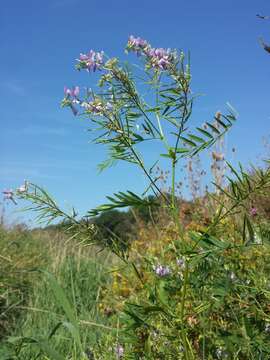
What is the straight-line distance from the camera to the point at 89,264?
8.27m


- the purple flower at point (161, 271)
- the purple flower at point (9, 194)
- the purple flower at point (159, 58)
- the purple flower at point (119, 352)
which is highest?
the purple flower at point (159, 58)

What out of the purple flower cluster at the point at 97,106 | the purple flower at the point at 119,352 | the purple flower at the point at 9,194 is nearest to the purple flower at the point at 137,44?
the purple flower cluster at the point at 97,106

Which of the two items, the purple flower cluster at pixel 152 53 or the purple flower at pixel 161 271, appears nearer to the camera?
the purple flower cluster at pixel 152 53

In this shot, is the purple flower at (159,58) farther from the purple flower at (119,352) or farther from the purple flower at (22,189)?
the purple flower at (119,352)

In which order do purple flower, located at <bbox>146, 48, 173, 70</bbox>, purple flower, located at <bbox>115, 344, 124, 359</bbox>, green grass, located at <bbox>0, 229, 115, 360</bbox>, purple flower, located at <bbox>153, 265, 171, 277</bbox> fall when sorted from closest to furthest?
purple flower, located at <bbox>146, 48, 173, 70</bbox>
purple flower, located at <bbox>153, 265, 171, 277</bbox>
purple flower, located at <bbox>115, 344, 124, 359</bbox>
green grass, located at <bbox>0, 229, 115, 360</bbox>

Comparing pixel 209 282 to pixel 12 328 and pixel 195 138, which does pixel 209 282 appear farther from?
pixel 12 328

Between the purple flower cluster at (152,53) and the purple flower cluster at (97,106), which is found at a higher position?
the purple flower cluster at (152,53)

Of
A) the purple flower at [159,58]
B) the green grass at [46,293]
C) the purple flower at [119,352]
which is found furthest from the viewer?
the green grass at [46,293]

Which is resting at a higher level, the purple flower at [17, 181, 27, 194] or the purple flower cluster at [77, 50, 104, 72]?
the purple flower cluster at [77, 50, 104, 72]

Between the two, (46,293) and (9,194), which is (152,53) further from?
(46,293)

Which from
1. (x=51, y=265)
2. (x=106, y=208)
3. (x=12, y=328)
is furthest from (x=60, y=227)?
(x=51, y=265)

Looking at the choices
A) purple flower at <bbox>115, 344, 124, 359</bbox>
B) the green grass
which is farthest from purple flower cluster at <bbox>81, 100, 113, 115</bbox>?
the green grass

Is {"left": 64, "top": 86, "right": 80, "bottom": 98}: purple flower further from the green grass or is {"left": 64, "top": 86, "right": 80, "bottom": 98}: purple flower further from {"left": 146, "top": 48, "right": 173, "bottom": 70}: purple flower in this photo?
the green grass

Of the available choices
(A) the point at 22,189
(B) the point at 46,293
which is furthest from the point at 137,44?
Result: (B) the point at 46,293
